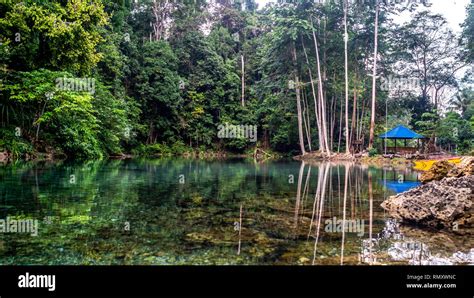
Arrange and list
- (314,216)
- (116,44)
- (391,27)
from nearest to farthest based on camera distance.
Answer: (314,216) → (116,44) → (391,27)

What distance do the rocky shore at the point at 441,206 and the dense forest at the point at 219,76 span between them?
15171 mm

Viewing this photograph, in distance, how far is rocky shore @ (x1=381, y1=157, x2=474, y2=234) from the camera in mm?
5352

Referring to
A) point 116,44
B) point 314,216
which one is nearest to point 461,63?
point 116,44

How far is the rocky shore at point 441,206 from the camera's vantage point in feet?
17.6

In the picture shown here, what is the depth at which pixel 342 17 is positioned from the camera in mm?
28844
